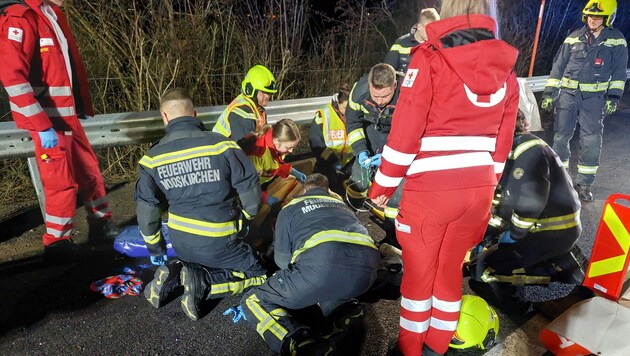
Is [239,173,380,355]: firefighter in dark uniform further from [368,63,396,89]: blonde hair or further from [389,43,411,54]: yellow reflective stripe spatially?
[389,43,411,54]: yellow reflective stripe

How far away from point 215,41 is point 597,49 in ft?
17.3

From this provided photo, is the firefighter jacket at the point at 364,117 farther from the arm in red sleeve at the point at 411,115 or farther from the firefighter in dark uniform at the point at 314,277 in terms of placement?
the arm in red sleeve at the point at 411,115

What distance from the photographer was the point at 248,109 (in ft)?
13.8

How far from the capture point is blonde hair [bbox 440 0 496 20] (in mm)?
2076

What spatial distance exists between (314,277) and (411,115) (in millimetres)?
1177

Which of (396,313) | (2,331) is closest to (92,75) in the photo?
(2,331)

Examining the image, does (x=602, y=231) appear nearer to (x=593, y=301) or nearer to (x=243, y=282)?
(x=593, y=301)

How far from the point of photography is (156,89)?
19.6 feet

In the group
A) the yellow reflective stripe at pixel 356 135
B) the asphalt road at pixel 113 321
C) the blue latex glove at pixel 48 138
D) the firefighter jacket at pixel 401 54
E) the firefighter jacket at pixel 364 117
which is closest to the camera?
the asphalt road at pixel 113 321

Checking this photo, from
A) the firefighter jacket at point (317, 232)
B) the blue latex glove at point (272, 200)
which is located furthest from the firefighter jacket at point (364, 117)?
the firefighter jacket at point (317, 232)

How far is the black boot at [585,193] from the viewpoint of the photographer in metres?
5.11

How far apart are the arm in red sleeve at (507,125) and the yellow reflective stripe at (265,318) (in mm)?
1572

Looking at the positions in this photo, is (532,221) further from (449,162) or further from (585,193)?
(585,193)

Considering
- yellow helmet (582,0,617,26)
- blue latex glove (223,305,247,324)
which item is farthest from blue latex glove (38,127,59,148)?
yellow helmet (582,0,617,26)
